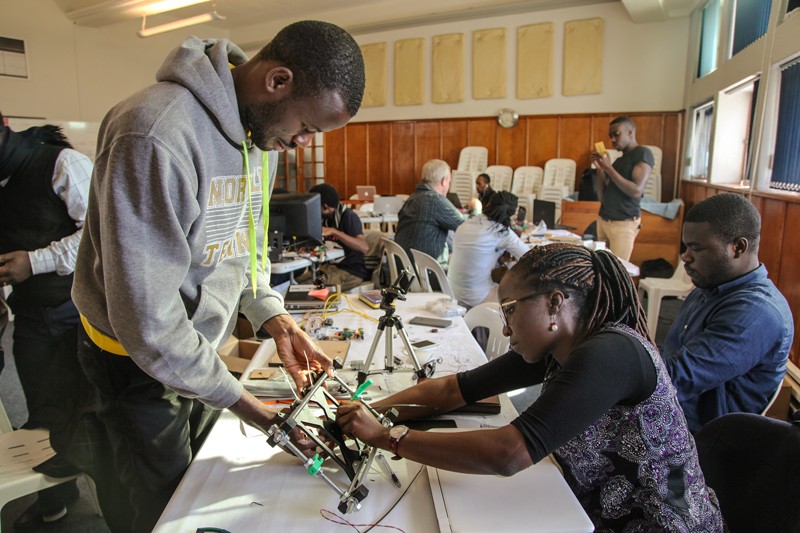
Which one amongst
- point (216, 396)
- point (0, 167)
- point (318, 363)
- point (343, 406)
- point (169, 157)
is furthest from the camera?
point (0, 167)

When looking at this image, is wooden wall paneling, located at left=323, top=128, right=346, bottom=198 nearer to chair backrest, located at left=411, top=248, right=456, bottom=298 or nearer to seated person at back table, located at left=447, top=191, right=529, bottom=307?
chair backrest, located at left=411, top=248, right=456, bottom=298

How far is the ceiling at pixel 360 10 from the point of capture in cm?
768

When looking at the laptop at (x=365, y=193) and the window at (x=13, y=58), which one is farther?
the laptop at (x=365, y=193)

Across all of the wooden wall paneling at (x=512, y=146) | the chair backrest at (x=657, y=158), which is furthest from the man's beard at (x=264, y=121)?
the wooden wall paneling at (x=512, y=146)

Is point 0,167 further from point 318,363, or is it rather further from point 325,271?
point 325,271

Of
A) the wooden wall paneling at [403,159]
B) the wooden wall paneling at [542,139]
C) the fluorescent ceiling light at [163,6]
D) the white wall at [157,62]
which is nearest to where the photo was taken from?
the fluorescent ceiling light at [163,6]

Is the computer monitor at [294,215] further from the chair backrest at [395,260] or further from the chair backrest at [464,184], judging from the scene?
the chair backrest at [464,184]

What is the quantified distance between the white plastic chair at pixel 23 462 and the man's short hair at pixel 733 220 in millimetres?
2219

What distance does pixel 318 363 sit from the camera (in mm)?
1389

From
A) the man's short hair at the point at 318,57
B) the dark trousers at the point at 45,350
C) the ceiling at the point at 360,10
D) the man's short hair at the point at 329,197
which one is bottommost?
the dark trousers at the point at 45,350

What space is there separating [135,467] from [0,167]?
1.32 metres

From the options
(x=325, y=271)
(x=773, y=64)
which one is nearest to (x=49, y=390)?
(x=325, y=271)

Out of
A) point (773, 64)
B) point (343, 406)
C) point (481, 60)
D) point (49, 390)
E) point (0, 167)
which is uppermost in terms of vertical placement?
point (481, 60)

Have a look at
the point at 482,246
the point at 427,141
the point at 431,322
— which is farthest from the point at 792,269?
the point at 427,141
